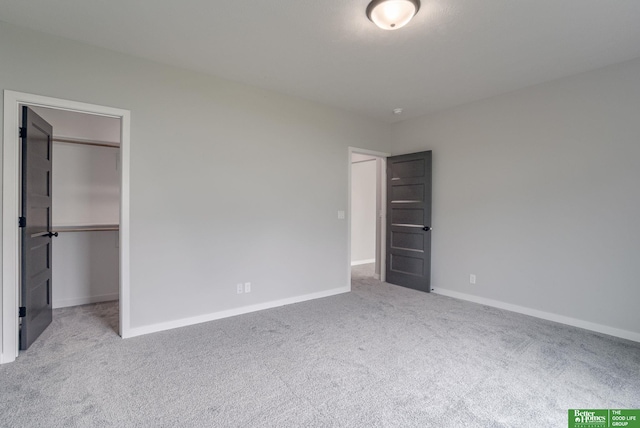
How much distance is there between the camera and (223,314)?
3.50m

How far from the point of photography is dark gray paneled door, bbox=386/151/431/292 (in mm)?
4598

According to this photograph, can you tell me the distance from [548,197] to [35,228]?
5.24 meters

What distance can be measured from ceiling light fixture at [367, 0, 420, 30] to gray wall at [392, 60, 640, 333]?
231 centimetres

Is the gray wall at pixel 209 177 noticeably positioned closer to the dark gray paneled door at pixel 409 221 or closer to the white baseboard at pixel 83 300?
the dark gray paneled door at pixel 409 221

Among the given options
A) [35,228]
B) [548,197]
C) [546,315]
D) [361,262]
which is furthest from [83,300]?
[548,197]

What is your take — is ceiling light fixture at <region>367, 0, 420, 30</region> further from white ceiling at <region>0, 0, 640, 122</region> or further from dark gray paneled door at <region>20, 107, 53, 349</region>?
dark gray paneled door at <region>20, 107, 53, 349</region>

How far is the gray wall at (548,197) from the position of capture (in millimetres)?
3004

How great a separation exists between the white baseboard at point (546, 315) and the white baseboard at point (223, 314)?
1.59 metres

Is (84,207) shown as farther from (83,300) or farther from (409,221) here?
(409,221)

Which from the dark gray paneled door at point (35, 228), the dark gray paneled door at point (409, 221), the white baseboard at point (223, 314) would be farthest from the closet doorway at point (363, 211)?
the dark gray paneled door at point (35, 228)

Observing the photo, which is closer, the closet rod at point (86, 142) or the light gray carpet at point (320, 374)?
the light gray carpet at point (320, 374)

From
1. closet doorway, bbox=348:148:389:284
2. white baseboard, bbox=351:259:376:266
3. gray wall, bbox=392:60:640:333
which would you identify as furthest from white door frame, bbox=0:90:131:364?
white baseboard, bbox=351:259:376:266

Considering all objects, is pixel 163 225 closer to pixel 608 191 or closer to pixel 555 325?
pixel 555 325

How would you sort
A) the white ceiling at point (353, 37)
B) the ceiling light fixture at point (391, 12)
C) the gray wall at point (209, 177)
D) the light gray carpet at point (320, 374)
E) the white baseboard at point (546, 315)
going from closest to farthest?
the light gray carpet at point (320, 374)
the ceiling light fixture at point (391, 12)
the white ceiling at point (353, 37)
the gray wall at point (209, 177)
the white baseboard at point (546, 315)
